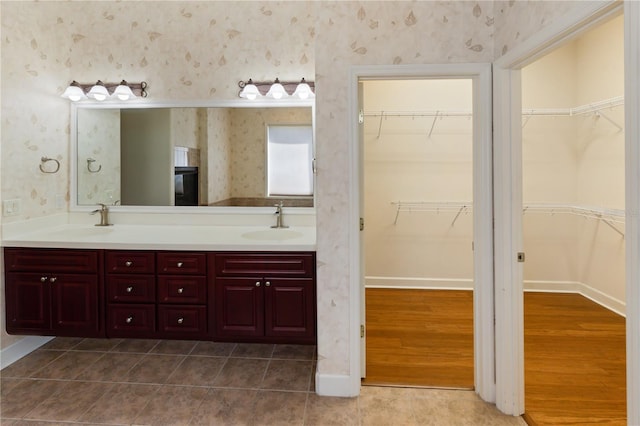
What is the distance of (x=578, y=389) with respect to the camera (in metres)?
2.24

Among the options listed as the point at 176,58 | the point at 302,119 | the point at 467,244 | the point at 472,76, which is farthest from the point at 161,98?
the point at 467,244

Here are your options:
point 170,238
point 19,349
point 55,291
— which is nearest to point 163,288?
point 170,238

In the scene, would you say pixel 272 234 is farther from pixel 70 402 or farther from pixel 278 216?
pixel 70 402

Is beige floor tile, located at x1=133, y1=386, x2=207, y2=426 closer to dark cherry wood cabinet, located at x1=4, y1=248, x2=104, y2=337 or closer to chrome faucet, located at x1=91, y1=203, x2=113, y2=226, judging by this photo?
dark cherry wood cabinet, located at x1=4, y1=248, x2=104, y2=337

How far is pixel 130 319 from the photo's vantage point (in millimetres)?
2479

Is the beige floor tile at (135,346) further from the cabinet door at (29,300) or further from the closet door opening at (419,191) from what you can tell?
the closet door opening at (419,191)

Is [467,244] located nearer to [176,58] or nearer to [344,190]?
[344,190]

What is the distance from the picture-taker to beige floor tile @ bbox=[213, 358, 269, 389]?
2.30 meters

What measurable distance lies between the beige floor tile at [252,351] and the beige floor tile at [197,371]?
128mm

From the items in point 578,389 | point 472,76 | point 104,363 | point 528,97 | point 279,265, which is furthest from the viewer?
point 528,97

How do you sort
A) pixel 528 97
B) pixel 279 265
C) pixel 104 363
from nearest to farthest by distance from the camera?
pixel 279 265 → pixel 104 363 → pixel 528 97

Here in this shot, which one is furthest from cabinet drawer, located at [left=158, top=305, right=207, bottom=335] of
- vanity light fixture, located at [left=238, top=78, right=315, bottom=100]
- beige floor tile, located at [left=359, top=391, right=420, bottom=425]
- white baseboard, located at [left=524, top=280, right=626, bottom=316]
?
white baseboard, located at [left=524, top=280, right=626, bottom=316]

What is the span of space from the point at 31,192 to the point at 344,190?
2.42 metres

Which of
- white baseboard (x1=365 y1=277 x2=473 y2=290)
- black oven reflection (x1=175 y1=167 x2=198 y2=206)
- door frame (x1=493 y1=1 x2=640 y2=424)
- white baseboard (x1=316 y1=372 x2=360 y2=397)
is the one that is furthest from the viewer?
white baseboard (x1=365 y1=277 x2=473 y2=290)
